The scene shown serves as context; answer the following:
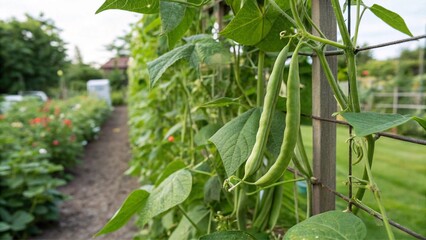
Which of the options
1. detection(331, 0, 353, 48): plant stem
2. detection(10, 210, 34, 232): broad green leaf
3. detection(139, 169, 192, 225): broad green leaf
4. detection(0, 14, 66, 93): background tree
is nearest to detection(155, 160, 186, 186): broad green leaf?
detection(139, 169, 192, 225): broad green leaf

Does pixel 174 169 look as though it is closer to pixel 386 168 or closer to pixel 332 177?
pixel 332 177

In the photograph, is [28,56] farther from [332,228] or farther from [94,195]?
[332,228]

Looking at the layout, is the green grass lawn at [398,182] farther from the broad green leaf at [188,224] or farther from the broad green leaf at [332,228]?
the broad green leaf at [188,224]

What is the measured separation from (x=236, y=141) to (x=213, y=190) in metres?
0.42

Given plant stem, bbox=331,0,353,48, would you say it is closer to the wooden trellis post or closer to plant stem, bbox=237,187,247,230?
the wooden trellis post

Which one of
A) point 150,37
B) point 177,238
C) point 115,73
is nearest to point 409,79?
point 150,37

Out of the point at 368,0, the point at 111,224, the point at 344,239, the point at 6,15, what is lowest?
the point at 111,224

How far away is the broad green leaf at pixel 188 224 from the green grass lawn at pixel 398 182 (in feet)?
1.38

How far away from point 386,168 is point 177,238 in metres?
4.44

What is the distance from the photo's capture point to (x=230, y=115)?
116cm

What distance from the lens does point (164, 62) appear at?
0.69 m

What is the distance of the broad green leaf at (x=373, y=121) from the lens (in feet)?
1.29

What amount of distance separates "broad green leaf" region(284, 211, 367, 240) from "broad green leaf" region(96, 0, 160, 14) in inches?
16.9

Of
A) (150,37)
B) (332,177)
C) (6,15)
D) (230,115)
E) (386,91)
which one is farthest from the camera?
(6,15)
